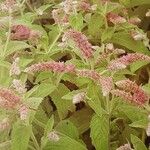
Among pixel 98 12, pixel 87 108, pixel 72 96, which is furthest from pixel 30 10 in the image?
pixel 72 96

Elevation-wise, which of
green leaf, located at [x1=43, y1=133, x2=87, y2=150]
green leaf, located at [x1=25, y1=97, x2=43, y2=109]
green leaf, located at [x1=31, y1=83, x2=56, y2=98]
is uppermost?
green leaf, located at [x1=25, y1=97, x2=43, y2=109]

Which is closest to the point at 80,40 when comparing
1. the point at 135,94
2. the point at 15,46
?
the point at 135,94

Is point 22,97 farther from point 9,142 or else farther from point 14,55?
point 14,55

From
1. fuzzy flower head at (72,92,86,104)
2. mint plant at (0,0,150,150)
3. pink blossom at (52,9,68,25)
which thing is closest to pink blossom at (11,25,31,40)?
mint plant at (0,0,150,150)

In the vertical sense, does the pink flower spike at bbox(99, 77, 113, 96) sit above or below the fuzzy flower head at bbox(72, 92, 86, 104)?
above

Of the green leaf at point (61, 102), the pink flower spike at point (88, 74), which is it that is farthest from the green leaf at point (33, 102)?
the green leaf at point (61, 102)

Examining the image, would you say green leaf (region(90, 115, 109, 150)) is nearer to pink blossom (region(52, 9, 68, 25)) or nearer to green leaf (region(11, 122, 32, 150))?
green leaf (region(11, 122, 32, 150))

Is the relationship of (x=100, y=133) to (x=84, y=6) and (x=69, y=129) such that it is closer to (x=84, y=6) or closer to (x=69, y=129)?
(x=69, y=129)
